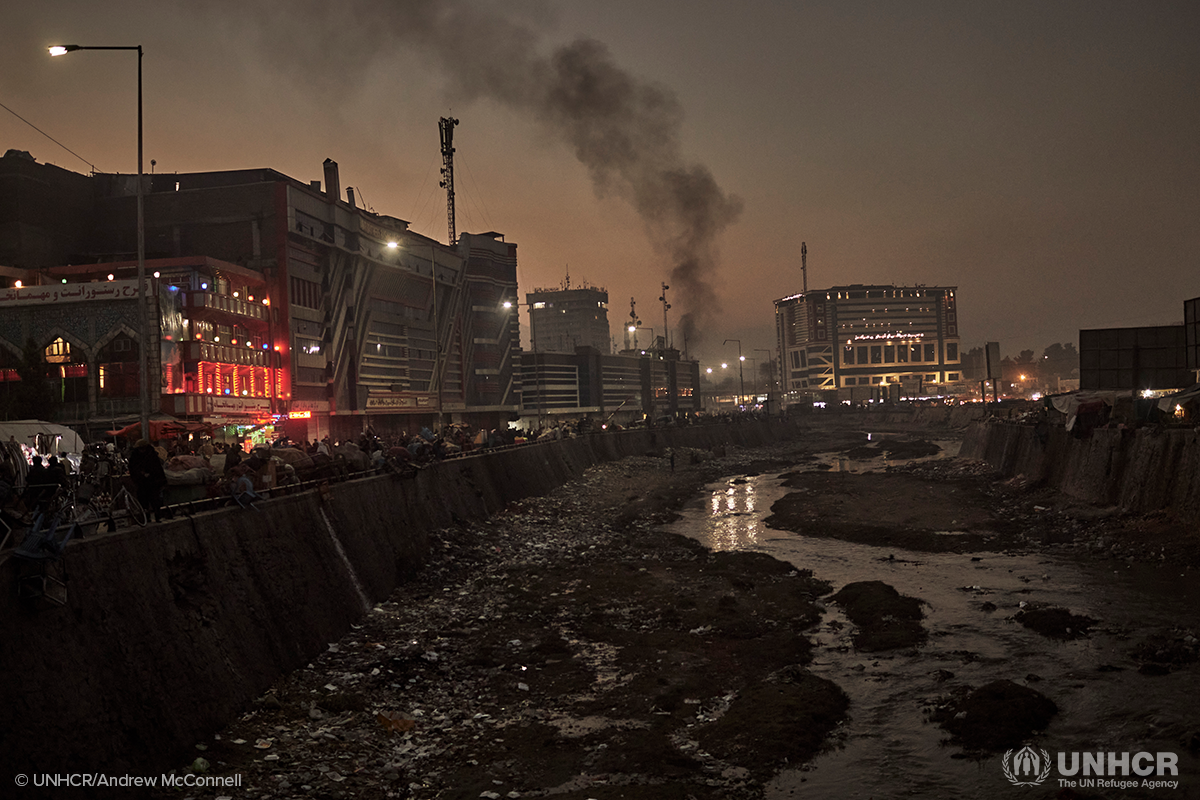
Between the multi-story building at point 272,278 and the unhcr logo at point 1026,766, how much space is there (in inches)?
1819

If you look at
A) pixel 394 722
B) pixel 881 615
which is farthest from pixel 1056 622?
pixel 394 722

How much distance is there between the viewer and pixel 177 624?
39.7 feet

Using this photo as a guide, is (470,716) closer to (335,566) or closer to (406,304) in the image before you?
(335,566)

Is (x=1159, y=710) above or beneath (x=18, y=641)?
beneath

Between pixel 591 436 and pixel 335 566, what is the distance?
4782 centimetres

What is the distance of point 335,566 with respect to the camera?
18.9m

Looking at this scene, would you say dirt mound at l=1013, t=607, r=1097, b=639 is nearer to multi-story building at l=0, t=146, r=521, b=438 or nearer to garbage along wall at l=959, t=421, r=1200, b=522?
garbage along wall at l=959, t=421, r=1200, b=522

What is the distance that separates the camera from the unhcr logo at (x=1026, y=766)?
11.5 metres

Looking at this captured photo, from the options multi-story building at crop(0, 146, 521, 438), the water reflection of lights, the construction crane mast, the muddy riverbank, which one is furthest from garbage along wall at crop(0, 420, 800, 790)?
the construction crane mast

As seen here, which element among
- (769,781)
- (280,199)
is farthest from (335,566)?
(280,199)

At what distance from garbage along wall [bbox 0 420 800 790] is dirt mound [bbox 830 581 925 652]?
1222 centimetres

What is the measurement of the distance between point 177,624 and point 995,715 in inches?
530

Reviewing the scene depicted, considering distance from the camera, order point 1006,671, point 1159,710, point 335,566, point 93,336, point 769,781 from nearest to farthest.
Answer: point 769,781
point 1159,710
point 1006,671
point 335,566
point 93,336

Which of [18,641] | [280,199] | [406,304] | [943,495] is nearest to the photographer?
[18,641]
